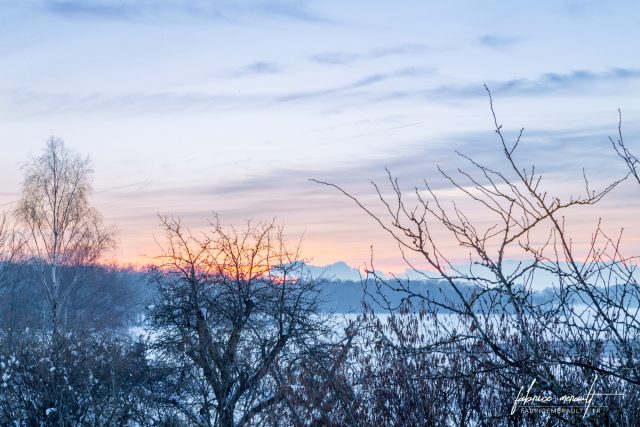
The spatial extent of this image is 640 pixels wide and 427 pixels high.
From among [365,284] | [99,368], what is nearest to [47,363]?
[99,368]

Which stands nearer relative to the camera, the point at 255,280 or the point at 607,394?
the point at 607,394

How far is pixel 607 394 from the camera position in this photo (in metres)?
3.38

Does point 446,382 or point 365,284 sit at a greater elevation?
point 365,284

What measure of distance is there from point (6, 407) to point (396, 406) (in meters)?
8.23

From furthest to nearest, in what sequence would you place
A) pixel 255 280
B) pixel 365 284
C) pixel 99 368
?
pixel 255 280
pixel 99 368
pixel 365 284

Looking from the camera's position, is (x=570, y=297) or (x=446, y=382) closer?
(x=570, y=297)

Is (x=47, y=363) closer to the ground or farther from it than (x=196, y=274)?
closer to the ground

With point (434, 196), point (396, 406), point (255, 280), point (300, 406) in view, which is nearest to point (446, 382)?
point (396, 406)

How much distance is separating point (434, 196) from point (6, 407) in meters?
10.4

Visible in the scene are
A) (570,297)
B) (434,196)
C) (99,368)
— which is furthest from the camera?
(99,368)

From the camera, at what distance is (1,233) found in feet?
74.6

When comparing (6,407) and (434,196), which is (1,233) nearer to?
(6,407)

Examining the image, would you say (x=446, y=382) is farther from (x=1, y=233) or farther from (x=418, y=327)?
(x=1, y=233)

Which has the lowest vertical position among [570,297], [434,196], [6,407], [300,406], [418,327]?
[6,407]
